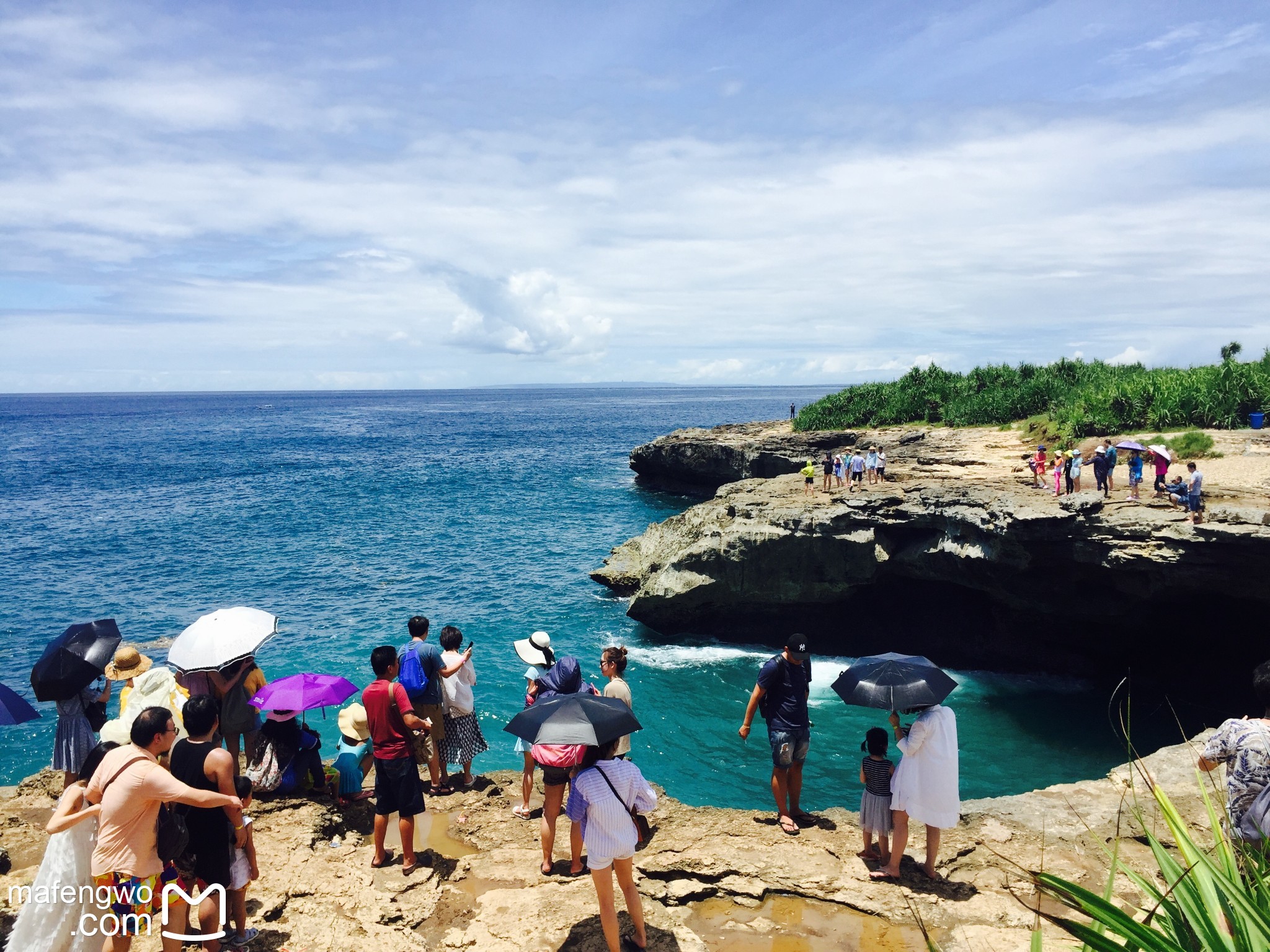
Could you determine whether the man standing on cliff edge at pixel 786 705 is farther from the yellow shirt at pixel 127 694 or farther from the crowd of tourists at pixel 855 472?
the crowd of tourists at pixel 855 472

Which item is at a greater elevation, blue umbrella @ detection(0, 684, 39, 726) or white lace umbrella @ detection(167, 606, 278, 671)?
white lace umbrella @ detection(167, 606, 278, 671)

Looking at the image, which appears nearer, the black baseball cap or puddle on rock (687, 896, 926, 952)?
puddle on rock (687, 896, 926, 952)

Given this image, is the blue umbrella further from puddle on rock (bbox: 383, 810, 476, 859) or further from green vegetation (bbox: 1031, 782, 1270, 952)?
green vegetation (bbox: 1031, 782, 1270, 952)

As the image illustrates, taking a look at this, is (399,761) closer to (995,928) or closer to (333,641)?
(995,928)

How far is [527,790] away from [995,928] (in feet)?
15.6

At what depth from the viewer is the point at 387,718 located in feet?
23.3

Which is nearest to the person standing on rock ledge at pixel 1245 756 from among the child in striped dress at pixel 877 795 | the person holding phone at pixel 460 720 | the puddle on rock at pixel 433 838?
the child in striped dress at pixel 877 795

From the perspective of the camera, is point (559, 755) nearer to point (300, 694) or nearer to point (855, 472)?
point (300, 694)

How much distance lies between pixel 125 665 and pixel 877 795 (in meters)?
8.17

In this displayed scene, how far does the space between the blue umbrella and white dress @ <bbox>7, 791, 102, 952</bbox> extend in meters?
1.70

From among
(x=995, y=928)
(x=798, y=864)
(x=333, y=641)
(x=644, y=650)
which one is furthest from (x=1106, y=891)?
(x=333, y=641)

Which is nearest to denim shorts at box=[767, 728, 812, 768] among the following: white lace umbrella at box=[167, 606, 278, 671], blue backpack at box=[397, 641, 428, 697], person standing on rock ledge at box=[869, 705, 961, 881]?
person standing on rock ledge at box=[869, 705, 961, 881]

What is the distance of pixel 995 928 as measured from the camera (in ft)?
20.6

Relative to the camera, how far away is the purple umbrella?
785 centimetres
